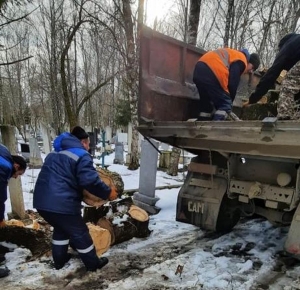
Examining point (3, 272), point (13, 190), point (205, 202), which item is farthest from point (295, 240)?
point (13, 190)

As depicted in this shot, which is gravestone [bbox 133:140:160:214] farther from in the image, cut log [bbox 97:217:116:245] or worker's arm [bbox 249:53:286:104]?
worker's arm [bbox 249:53:286:104]

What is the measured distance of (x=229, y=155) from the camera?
137 inches

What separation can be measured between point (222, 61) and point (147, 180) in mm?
2249

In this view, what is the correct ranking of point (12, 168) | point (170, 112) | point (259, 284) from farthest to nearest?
point (170, 112) < point (12, 168) < point (259, 284)

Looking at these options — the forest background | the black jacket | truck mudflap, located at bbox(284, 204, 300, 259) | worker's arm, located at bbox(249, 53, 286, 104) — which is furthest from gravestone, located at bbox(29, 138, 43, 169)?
truck mudflap, located at bbox(284, 204, 300, 259)

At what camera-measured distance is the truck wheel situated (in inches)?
154

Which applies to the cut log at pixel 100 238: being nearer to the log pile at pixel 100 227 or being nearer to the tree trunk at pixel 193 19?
the log pile at pixel 100 227

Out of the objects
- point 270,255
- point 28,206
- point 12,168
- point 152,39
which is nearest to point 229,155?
point 270,255

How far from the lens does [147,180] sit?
5.23 meters

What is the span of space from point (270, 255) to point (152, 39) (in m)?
2.76

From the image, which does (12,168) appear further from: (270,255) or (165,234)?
(270,255)

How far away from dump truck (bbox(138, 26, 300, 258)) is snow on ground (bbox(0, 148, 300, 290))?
29 cm

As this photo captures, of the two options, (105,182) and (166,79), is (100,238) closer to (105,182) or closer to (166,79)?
(105,182)

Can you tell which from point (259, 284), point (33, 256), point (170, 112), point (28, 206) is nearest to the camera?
point (259, 284)
